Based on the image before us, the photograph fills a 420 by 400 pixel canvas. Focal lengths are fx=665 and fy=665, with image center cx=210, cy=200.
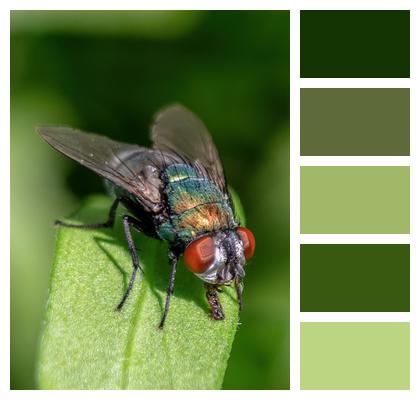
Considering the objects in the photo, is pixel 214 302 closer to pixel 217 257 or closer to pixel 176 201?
pixel 217 257

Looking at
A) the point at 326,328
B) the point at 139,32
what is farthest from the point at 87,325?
the point at 139,32

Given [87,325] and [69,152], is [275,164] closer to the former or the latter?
[69,152]

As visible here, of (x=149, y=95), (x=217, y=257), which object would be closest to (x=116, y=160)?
(x=217, y=257)

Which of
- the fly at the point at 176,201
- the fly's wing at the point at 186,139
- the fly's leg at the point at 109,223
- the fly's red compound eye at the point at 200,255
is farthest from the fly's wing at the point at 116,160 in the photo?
the fly's red compound eye at the point at 200,255

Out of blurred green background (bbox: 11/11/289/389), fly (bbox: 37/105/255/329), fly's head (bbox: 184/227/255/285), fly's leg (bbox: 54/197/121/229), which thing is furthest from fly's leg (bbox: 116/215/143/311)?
blurred green background (bbox: 11/11/289/389)

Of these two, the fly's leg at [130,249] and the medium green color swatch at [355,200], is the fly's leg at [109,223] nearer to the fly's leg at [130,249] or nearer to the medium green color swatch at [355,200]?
the fly's leg at [130,249]
